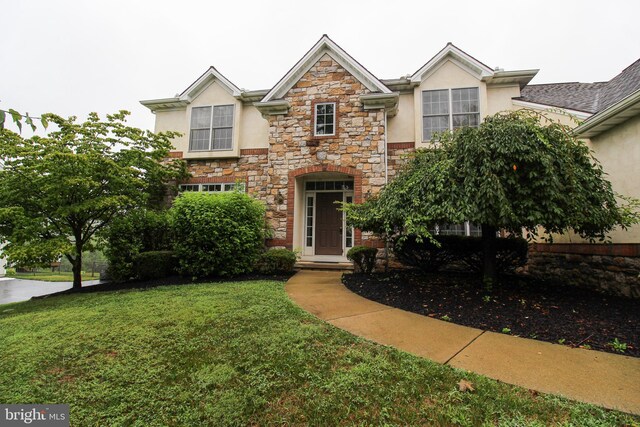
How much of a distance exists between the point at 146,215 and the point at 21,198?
255 cm

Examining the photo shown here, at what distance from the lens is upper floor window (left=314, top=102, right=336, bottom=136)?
358 inches

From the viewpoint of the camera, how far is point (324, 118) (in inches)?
361

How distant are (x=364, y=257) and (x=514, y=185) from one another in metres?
3.75

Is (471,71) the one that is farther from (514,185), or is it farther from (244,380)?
(244,380)

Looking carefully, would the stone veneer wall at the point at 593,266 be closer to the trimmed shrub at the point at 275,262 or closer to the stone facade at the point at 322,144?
the stone facade at the point at 322,144

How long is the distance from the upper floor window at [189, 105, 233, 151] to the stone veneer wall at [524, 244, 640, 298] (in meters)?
10.4

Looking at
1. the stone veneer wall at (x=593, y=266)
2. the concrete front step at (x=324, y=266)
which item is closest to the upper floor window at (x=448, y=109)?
the stone veneer wall at (x=593, y=266)

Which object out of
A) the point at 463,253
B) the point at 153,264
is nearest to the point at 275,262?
the point at 153,264

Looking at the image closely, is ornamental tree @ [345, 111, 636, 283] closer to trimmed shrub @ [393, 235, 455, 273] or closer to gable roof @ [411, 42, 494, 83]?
trimmed shrub @ [393, 235, 455, 273]

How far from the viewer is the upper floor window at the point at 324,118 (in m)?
9.09

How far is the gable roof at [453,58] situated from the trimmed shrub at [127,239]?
9.28 meters

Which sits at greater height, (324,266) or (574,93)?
(574,93)

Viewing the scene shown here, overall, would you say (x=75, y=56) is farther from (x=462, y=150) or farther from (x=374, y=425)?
(x=374, y=425)

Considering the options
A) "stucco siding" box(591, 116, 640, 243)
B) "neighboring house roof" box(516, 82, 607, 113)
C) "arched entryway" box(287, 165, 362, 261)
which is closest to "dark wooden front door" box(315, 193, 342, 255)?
"arched entryway" box(287, 165, 362, 261)
